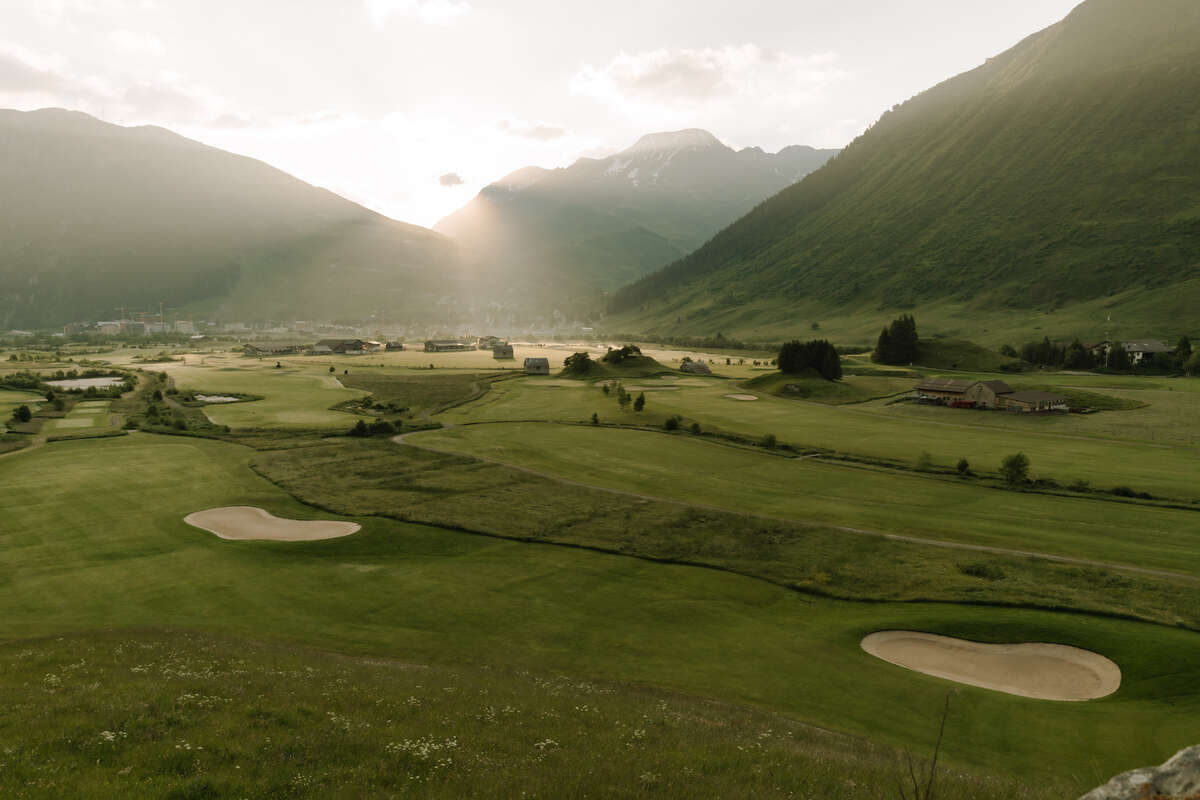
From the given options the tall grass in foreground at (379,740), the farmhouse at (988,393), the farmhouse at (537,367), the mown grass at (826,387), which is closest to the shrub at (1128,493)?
the farmhouse at (988,393)

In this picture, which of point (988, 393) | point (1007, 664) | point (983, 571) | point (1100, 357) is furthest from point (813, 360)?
point (1007, 664)

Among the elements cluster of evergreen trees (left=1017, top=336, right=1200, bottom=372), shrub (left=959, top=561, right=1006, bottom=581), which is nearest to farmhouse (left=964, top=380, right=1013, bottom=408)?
cluster of evergreen trees (left=1017, top=336, right=1200, bottom=372)

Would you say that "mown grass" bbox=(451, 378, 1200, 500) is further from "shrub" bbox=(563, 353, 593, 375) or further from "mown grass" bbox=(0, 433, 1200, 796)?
"mown grass" bbox=(0, 433, 1200, 796)

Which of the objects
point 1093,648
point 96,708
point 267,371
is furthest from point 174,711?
point 267,371

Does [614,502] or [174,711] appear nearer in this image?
[174,711]

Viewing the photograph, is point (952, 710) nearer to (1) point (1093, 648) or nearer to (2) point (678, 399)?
(1) point (1093, 648)

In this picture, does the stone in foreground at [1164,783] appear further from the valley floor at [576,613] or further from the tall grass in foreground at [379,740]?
the valley floor at [576,613]
